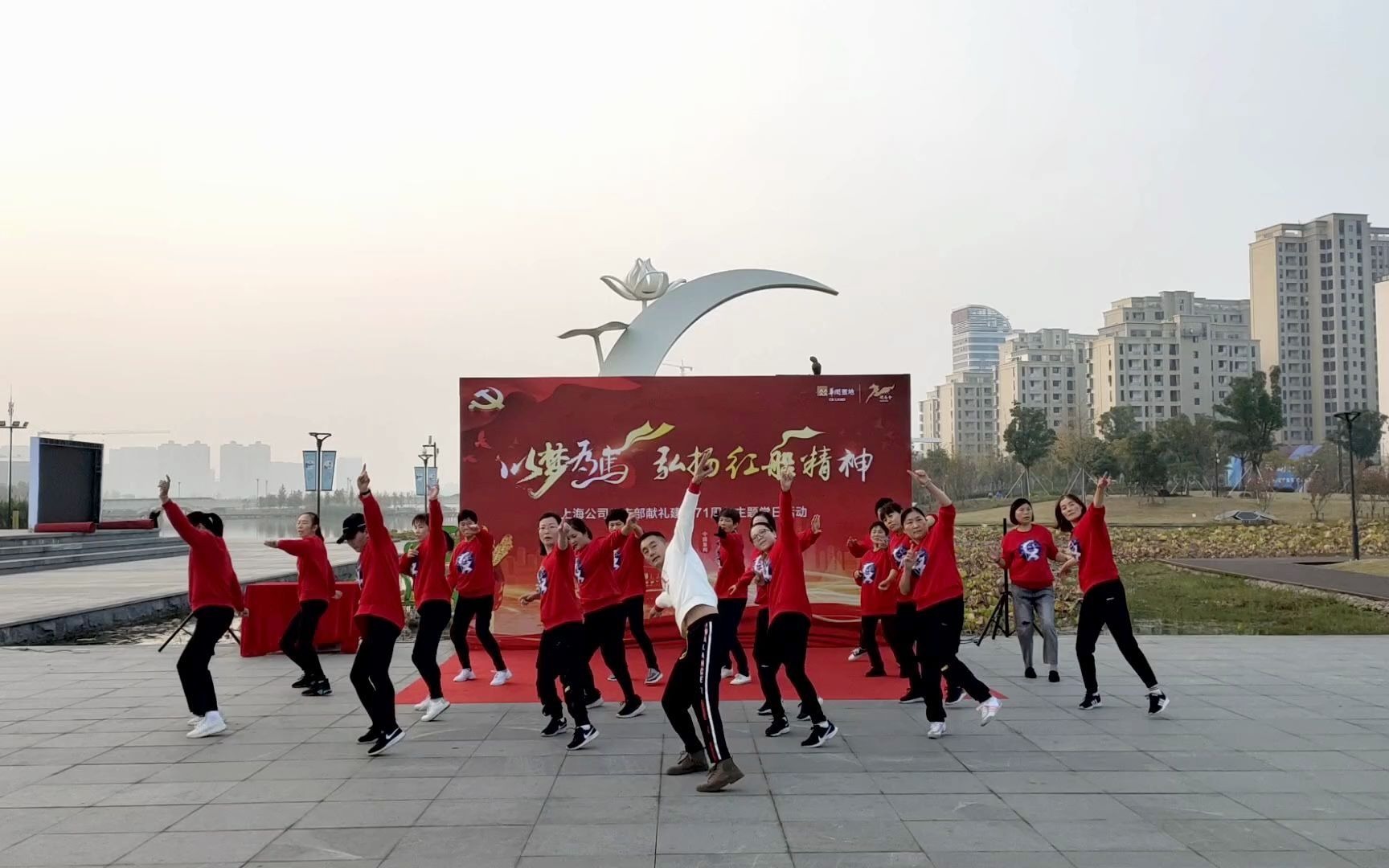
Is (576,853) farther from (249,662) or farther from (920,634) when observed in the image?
(249,662)

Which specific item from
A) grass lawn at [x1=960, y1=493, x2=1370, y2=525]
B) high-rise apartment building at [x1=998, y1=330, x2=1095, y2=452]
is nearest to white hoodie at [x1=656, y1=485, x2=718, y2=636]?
grass lawn at [x1=960, y1=493, x2=1370, y2=525]

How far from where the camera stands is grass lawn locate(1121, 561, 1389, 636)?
11047 millimetres

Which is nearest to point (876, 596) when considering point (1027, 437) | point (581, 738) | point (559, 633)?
point (559, 633)

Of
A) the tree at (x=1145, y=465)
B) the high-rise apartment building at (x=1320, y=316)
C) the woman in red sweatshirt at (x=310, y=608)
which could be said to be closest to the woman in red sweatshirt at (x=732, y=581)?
the woman in red sweatshirt at (x=310, y=608)

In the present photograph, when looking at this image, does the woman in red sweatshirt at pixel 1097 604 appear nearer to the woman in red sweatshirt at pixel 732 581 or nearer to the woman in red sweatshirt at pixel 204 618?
the woman in red sweatshirt at pixel 732 581

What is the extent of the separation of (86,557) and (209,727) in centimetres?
1994

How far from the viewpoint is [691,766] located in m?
4.83

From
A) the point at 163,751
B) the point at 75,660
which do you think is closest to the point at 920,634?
the point at 163,751

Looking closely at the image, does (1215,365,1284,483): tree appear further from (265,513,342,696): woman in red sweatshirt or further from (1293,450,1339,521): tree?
(265,513,342,696): woman in red sweatshirt

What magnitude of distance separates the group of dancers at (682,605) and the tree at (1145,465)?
1384 inches

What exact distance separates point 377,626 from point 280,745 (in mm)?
958

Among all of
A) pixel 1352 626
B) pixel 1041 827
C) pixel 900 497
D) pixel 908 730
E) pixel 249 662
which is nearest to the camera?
pixel 1041 827

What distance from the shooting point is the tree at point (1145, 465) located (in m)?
39.4

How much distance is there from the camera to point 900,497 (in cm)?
932
